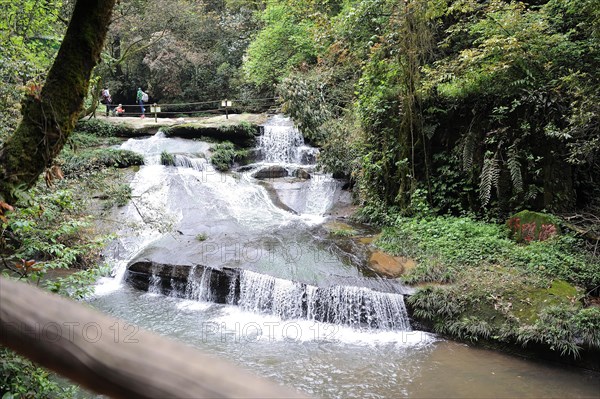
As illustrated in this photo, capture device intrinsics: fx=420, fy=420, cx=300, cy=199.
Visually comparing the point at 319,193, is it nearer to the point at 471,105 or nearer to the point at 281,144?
the point at 281,144

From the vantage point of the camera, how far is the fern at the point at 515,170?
330 inches

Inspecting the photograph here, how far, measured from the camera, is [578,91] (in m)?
6.72

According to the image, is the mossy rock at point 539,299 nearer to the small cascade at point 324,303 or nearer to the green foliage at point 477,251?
the green foliage at point 477,251

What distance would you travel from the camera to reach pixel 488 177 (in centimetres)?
867

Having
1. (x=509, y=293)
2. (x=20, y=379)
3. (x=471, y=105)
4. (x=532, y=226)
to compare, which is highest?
(x=471, y=105)

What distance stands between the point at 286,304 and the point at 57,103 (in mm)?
5579

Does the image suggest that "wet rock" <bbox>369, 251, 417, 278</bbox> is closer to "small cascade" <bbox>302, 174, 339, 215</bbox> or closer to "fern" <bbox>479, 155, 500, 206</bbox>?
"fern" <bbox>479, 155, 500, 206</bbox>

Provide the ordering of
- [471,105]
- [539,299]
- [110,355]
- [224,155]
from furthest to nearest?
[224,155] < [471,105] < [539,299] < [110,355]

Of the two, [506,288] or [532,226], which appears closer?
[506,288]

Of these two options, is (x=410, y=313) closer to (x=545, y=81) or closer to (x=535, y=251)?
(x=535, y=251)

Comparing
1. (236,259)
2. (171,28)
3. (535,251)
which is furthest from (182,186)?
(171,28)

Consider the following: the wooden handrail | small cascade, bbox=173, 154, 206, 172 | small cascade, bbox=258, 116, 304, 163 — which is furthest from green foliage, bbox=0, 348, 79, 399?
small cascade, bbox=258, 116, 304, 163

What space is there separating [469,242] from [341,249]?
8.75 ft

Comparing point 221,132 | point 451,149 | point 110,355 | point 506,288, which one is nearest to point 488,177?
point 451,149
